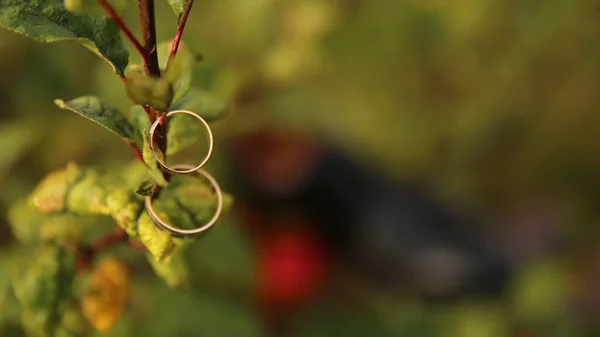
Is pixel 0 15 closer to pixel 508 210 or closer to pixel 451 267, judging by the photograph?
pixel 451 267

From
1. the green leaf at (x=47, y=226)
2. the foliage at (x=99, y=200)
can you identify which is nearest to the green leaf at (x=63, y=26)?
the foliage at (x=99, y=200)

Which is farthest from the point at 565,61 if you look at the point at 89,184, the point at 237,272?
the point at 89,184

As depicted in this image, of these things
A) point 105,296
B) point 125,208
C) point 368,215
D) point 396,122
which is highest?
point 125,208

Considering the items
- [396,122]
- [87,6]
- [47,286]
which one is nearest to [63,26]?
[87,6]

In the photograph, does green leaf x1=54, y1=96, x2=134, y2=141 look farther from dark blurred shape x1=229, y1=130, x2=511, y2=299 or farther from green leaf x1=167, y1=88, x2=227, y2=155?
dark blurred shape x1=229, y1=130, x2=511, y2=299

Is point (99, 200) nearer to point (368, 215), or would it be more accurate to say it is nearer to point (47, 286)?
point (47, 286)

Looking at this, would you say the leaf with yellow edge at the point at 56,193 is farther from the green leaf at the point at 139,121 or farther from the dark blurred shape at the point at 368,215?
the dark blurred shape at the point at 368,215
